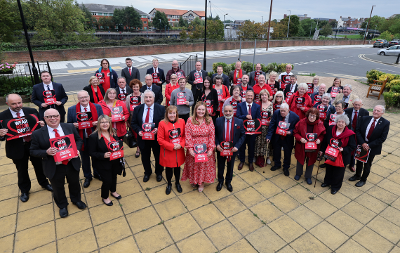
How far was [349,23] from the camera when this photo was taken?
173m

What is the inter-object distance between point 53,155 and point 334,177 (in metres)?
5.71

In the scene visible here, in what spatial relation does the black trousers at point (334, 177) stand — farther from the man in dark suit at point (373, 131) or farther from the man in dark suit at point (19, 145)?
the man in dark suit at point (19, 145)

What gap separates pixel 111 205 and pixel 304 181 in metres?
4.55

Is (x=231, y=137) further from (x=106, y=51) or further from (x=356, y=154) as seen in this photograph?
(x=106, y=51)

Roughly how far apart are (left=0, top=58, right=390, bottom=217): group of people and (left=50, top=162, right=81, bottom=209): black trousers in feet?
0.05

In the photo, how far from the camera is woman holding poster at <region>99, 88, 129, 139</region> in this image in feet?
16.9

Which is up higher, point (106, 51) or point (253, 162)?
point (106, 51)

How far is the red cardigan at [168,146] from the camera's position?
4.48 m

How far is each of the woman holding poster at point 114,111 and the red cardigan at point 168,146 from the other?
127 cm

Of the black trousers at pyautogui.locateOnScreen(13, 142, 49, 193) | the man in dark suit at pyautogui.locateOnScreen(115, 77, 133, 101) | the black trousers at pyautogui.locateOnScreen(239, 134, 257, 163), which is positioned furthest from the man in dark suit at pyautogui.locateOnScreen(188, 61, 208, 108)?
the black trousers at pyautogui.locateOnScreen(13, 142, 49, 193)

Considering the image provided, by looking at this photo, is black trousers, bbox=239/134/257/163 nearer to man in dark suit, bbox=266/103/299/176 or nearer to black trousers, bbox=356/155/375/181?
man in dark suit, bbox=266/103/299/176

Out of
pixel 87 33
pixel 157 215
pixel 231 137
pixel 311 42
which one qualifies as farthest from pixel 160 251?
pixel 311 42

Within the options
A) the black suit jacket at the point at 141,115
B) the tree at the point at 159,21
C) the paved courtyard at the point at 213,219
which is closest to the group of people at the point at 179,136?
the black suit jacket at the point at 141,115

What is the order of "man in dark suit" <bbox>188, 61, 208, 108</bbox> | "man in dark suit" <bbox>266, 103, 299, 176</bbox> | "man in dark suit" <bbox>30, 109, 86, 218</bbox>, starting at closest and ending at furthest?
"man in dark suit" <bbox>30, 109, 86, 218</bbox> < "man in dark suit" <bbox>266, 103, 299, 176</bbox> < "man in dark suit" <bbox>188, 61, 208, 108</bbox>
